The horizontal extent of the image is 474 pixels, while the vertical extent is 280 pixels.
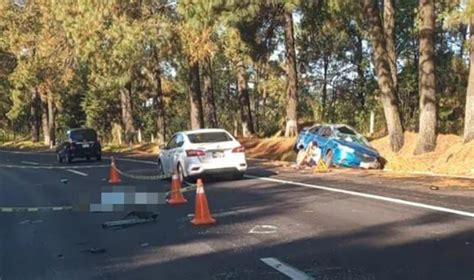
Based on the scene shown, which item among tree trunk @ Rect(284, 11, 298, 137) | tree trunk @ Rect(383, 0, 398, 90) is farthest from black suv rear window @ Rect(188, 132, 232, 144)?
tree trunk @ Rect(284, 11, 298, 137)

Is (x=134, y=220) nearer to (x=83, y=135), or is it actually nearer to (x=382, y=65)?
(x=382, y=65)

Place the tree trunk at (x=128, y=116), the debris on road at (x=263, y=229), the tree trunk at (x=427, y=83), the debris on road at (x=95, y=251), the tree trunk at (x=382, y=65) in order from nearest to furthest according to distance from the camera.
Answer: the debris on road at (x=95, y=251) < the debris on road at (x=263, y=229) < the tree trunk at (x=427, y=83) < the tree trunk at (x=382, y=65) < the tree trunk at (x=128, y=116)

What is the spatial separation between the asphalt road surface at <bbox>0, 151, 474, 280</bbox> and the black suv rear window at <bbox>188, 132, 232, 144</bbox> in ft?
9.57

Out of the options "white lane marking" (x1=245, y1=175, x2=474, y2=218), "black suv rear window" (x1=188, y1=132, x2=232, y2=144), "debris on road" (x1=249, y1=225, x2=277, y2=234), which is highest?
"black suv rear window" (x1=188, y1=132, x2=232, y2=144)

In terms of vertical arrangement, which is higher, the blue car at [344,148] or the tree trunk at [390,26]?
the tree trunk at [390,26]

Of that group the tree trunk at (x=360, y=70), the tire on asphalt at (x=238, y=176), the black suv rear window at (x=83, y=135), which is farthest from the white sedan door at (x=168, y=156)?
the tree trunk at (x=360, y=70)

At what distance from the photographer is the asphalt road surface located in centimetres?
770

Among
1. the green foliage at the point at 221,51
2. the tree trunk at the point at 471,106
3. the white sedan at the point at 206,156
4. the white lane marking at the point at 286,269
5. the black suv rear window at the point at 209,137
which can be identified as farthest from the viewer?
the green foliage at the point at 221,51

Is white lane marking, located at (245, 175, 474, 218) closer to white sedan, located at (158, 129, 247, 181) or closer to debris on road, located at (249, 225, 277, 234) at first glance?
white sedan, located at (158, 129, 247, 181)

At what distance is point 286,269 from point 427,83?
16.5 m

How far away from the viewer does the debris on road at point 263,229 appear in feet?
33.4

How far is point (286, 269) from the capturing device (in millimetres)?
7578

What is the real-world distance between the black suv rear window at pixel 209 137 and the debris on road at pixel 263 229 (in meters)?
8.06

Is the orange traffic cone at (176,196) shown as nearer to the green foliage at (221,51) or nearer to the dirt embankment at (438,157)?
the green foliage at (221,51)
